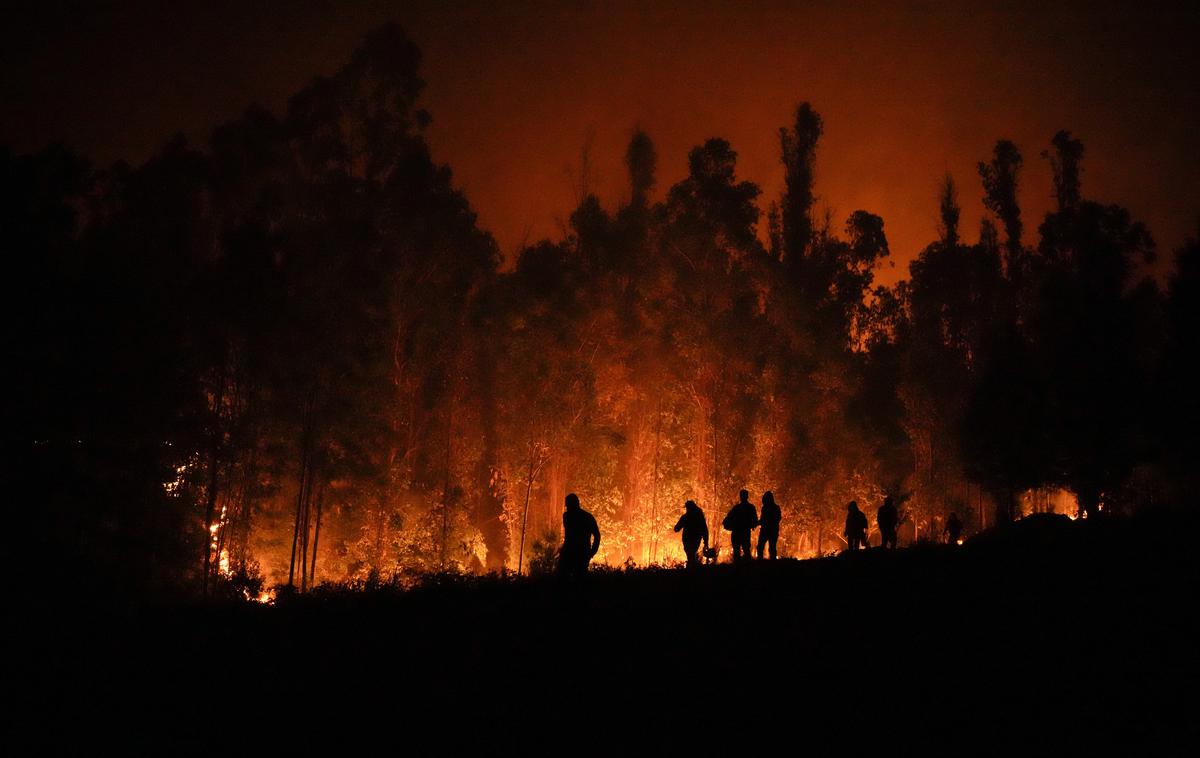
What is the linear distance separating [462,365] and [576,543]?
22990 mm

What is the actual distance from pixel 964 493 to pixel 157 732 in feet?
153

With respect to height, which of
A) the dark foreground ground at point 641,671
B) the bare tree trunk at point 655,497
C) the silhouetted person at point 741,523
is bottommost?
the dark foreground ground at point 641,671

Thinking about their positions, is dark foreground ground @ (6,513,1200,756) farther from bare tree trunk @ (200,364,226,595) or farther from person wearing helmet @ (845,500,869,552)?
bare tree trunk @ (200,364,226,595)

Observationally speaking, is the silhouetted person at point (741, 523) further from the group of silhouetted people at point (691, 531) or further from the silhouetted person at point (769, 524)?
the silhouetted person at point (769, 524)

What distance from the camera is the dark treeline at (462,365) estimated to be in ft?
59.9

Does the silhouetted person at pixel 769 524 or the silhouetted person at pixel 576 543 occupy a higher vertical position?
the silhouetted person at pixel 769 524

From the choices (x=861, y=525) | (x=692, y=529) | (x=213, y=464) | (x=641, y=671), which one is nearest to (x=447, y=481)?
(x=213, y=464)

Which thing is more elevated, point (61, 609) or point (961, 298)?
point (961, 298)

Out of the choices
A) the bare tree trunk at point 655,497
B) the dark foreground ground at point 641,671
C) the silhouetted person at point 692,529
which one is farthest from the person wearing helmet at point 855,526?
the bare tree trunk at point 655,497

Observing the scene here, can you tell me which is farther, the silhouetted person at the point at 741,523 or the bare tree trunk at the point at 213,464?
the bare tree trunk at the point at 213,464

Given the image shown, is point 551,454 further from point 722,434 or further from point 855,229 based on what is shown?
point 855,229

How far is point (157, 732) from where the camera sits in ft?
20.6

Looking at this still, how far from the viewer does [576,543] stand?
11195 millimetres

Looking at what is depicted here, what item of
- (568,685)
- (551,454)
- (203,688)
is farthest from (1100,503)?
(203,688)
